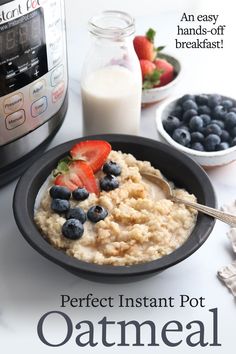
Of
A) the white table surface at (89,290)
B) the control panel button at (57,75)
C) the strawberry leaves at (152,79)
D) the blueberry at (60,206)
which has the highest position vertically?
the control panel button at (57,75)

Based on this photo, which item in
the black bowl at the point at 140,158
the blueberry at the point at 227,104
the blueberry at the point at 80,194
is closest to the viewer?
the black bowl at the point at 140,158

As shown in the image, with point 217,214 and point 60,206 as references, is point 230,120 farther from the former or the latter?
point 60,206

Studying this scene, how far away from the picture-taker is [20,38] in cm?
100

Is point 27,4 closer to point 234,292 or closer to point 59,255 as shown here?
point 59,255

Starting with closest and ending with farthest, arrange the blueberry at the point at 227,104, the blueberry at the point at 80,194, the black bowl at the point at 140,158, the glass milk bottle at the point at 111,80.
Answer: the black bowl at the point at 140,158, the blueberry at the point at 80,194, the glass milk bottle at the point at 111,80, the blueberry at the point at 227,104

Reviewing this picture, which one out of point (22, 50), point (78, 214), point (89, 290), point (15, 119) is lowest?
point (89, 290)

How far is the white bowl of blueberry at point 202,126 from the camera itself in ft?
3.86

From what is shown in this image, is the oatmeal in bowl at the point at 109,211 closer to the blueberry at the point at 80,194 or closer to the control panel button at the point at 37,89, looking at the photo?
the blueberry at the point at 80,194

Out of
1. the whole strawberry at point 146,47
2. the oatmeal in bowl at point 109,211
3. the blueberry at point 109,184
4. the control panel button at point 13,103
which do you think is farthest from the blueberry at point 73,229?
the whole strawberry at point 146,47

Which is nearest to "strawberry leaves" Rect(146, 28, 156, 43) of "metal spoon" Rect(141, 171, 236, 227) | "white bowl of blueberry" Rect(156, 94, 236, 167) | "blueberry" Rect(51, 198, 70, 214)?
"white bowl of blueberry" Rect(156, 94, 236, 167)

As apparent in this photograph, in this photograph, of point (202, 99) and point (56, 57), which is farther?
point (202, 99)

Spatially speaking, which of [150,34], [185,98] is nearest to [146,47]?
[150,34]

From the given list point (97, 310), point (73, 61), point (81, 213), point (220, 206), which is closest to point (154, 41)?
point (73, 61)

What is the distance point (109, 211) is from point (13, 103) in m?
0.22
